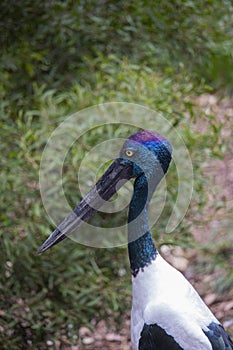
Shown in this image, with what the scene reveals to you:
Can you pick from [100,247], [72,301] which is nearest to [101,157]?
[100,247]

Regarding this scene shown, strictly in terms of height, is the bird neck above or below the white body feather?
above

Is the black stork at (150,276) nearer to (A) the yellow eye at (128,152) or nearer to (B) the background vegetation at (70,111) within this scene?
(A) the yellow eye at (128,152)

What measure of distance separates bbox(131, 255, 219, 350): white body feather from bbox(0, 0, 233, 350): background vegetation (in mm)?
718

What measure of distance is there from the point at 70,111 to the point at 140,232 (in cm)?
106

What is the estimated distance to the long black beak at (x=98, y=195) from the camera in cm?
333

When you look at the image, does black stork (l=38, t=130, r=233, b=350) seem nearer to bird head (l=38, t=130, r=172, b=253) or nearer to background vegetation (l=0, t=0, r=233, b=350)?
bird head (l=38, t=130, r=172, b=253)

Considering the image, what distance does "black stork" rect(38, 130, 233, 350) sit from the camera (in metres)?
3.24

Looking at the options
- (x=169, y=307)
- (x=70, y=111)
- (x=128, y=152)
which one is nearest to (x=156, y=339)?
(x=169, y=307)

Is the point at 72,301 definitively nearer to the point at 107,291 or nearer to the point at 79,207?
the point at 107,291

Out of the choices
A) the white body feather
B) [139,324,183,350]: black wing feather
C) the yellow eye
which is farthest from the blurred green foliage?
→ [139,324,183,350]: black wing feather

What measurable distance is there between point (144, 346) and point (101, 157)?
0.97 meters

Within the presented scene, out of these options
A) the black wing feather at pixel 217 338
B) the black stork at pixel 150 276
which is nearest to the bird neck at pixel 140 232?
the black stork at pixel 150 276

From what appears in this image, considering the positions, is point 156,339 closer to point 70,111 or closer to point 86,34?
point 70,111

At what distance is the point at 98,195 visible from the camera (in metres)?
3.40
